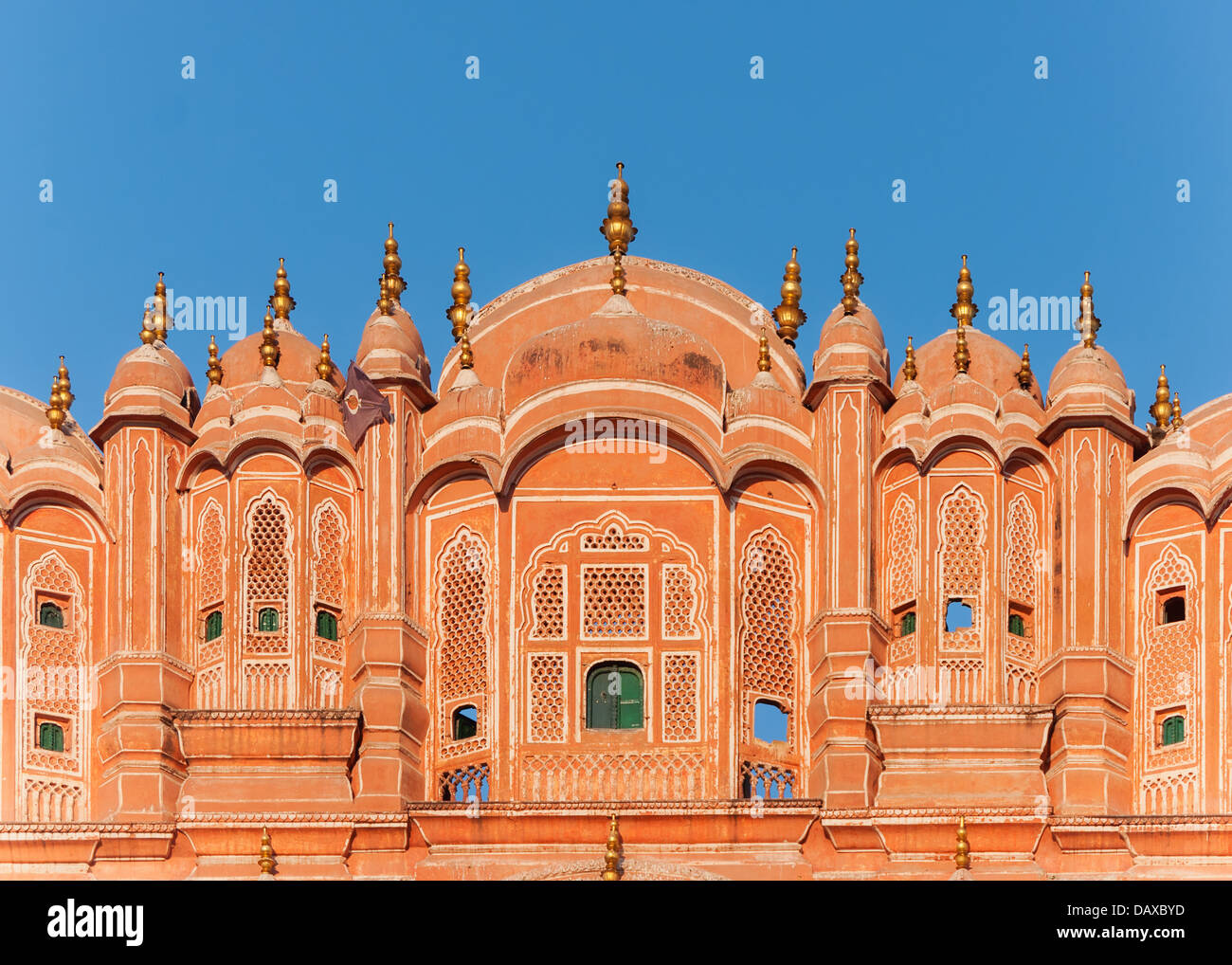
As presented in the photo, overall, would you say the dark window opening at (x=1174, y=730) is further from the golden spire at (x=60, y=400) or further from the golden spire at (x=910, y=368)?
the golden spire at (x=60, y=400)

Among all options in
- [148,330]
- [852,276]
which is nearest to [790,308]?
[852,276]

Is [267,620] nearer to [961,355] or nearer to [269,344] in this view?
[269,344]

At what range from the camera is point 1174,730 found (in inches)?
1270

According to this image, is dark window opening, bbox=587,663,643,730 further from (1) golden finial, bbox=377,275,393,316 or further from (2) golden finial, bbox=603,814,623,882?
(1) golden finial, bbox=377,275,393,316

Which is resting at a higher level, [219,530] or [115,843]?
[219,530]

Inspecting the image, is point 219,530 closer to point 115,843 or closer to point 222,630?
point 222,630

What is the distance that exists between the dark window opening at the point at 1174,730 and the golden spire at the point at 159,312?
36.9 ft

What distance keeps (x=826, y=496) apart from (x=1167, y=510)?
3.45 m

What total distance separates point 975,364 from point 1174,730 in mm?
4680

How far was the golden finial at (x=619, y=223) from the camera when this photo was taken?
35.0m

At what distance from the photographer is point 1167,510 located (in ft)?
108

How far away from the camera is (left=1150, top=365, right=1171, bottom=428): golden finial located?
34.7m
